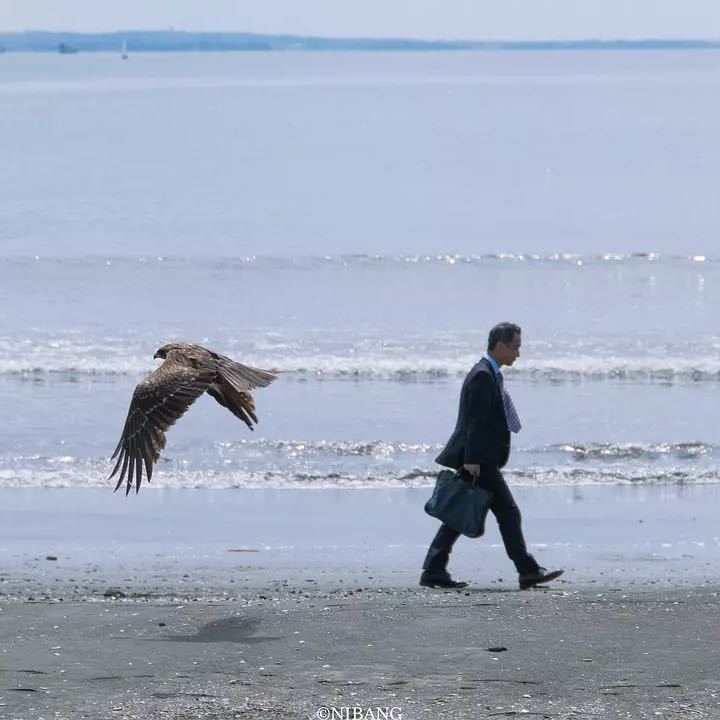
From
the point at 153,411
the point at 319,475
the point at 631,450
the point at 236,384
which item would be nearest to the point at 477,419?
the point at 236,384

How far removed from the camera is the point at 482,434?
795 cm

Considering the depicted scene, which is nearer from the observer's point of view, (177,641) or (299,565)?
(177,641)

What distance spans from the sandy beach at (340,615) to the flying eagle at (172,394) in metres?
0.72

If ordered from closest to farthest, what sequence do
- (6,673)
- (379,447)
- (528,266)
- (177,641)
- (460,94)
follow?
(6,673) < (177,641) < (379,447) < (528,266) < (460,94)

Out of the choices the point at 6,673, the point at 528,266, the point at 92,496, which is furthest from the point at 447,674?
the point at 528,266

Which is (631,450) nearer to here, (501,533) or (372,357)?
(501,533)

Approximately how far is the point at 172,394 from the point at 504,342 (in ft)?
5.33

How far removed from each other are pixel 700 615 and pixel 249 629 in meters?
1.99

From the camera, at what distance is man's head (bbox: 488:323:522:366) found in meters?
7.77

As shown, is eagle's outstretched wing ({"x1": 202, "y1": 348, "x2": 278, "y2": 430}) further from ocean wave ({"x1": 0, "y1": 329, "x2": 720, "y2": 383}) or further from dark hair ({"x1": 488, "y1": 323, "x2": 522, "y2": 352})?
ocean wave ({"x1": 0, "y1": 329, "x2": 720, "y2": 383})

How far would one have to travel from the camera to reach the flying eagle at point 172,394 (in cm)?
727

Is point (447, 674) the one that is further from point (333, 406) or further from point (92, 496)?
point (333, 406)

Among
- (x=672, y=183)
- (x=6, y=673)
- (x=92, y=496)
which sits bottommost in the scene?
(x=6, y=673)

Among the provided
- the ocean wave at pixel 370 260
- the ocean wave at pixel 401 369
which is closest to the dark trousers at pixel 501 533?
the ocean wave at pixel 401 369
